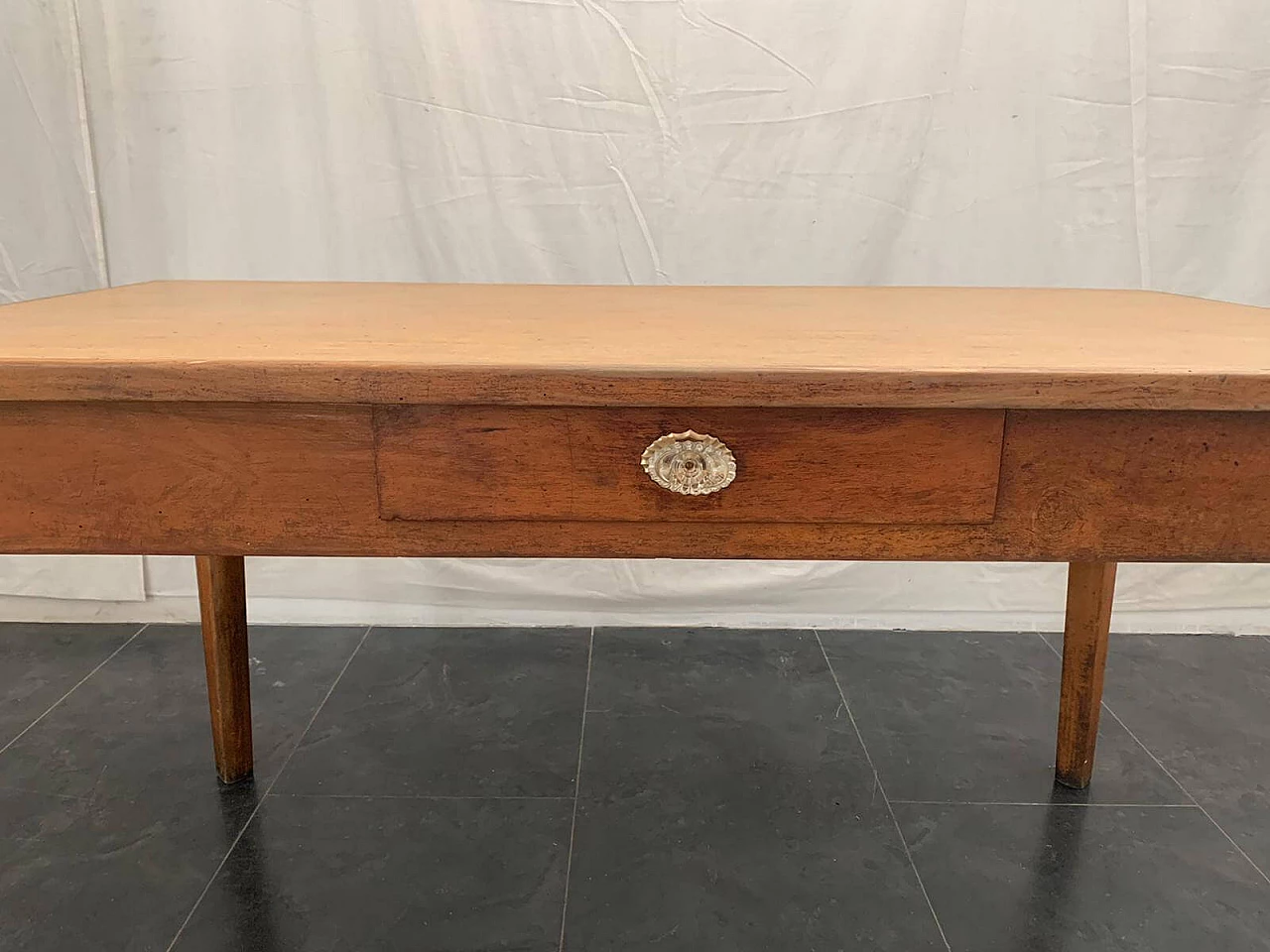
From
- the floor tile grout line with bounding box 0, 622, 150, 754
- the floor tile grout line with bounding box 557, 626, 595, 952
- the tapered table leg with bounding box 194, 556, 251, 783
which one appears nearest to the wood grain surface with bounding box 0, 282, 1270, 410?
the tapered table leg with bounding box 194, 556, 251, 783

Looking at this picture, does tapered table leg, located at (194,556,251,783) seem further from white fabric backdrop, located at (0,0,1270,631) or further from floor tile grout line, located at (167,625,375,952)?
white fabric backdrop, located at (0,0,1270,631)

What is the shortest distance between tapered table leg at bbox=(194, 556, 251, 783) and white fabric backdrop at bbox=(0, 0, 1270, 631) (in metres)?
0.74

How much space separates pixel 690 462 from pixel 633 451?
5 centimetres

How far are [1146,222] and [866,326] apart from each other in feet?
3.83

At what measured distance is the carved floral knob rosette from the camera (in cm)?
80

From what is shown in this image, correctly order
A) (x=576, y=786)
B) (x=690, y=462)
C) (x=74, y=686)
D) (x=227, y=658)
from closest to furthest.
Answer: (x=690, y=462) < (x=227, y=658) < (x=576, y=786) < (x=74, y=686)

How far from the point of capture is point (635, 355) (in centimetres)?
82

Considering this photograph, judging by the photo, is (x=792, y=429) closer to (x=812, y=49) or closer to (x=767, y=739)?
(x=767, y=739)

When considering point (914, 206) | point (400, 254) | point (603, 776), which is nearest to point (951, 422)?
point (603, 776)

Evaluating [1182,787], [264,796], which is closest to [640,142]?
[264,796]

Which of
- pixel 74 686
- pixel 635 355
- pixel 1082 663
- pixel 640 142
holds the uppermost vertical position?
pixel 640 142

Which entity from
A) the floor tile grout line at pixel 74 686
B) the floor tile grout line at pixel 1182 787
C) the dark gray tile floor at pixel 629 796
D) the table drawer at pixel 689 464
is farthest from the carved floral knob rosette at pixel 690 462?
the floor tile grout line at pixel 74 686

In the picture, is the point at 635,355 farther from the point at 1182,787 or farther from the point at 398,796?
the point at 1182,787

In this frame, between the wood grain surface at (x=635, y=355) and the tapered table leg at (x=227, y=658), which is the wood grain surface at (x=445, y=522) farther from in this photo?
the tapered table leg at (x=227, y=658)
